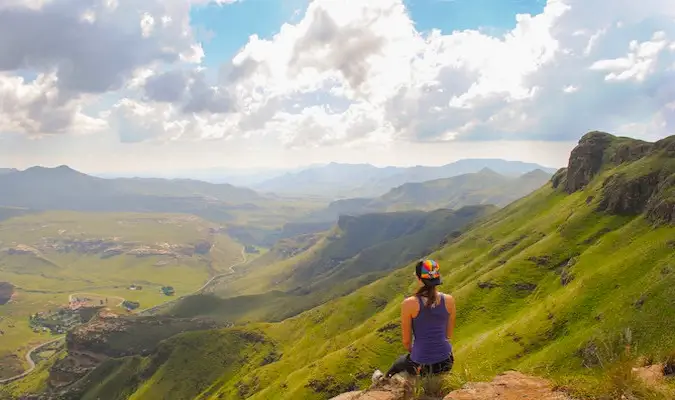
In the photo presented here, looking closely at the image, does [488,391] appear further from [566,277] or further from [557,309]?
[566,277]

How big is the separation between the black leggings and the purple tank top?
25 centimetres

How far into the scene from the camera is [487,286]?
600 feet

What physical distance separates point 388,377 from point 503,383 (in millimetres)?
5161

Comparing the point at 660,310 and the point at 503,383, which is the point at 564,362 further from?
the point at 503,383

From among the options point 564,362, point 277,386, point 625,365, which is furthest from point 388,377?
point 277,386

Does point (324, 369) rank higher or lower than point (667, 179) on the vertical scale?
lower

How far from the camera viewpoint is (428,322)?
17.9 meters

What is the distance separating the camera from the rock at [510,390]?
668 inches

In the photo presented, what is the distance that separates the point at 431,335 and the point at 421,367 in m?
1.69

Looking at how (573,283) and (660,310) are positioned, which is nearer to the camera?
(660,310)

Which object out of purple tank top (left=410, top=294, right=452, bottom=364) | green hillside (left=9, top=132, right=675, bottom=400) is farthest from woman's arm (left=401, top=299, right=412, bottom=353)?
green hillside (left=9, top=132, right=675, bottom=400)

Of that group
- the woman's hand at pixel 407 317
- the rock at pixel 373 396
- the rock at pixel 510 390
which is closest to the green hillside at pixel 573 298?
the rock at pixel 510 390

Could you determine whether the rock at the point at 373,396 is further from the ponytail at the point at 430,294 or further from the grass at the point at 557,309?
the grass at the point at 557,309


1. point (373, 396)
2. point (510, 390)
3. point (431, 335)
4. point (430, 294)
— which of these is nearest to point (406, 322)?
point (431, 335)
